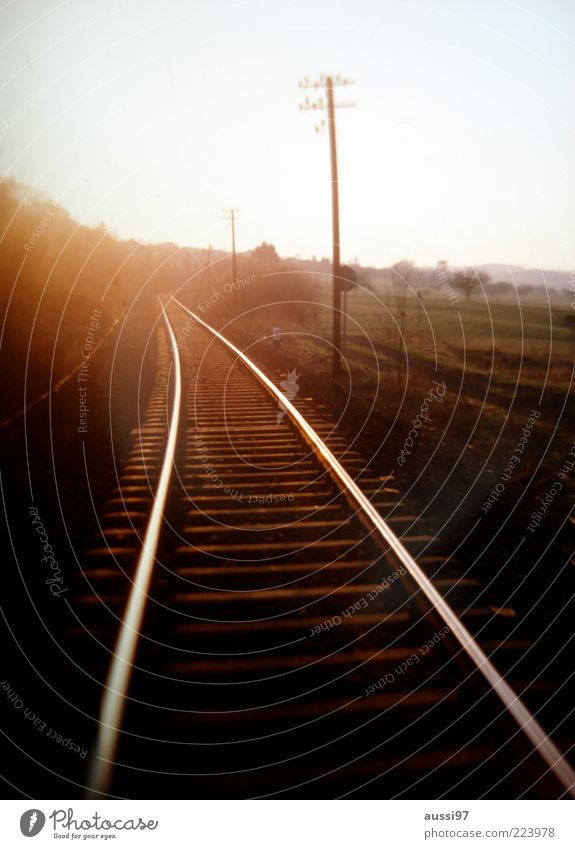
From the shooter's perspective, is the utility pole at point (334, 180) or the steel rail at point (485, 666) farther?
the utility pole at point (334, 180)

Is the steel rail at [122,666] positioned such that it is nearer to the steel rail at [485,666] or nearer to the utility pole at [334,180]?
the steel rail at [485,666]

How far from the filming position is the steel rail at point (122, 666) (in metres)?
2.47

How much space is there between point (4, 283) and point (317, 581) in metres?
12.7

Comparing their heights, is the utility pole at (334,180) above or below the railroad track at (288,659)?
above

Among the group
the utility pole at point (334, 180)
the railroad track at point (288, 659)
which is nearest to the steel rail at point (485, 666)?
the railroad track at point (288, 659)

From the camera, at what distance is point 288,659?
312cm

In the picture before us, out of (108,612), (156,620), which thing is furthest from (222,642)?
(108,612)

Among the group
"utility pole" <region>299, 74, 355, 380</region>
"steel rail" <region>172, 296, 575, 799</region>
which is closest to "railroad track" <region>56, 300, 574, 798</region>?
"steel rail" <region>172, 296, 575, 799</region>

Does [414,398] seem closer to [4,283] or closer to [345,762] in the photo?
[345,762]

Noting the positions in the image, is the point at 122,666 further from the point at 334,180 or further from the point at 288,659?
the point at 334,180

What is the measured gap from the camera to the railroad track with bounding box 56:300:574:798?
8.10 ft

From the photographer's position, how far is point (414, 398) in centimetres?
1038

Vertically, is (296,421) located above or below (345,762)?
above
